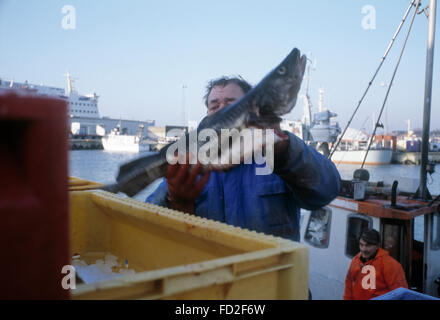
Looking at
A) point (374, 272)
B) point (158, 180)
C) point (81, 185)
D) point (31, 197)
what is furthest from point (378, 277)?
point (158, 180)

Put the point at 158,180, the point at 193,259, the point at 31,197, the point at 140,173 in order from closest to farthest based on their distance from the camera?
the point at 31,197 → the point at 193,259 → the point at 140,173 → the point at 158,180

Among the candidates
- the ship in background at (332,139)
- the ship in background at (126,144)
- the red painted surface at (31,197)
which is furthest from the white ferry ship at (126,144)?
the red painted surface at (31,197)

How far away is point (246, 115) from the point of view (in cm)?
331

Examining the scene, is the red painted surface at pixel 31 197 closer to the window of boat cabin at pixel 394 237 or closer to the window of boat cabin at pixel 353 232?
the window of boat cabin at pixel 394 237

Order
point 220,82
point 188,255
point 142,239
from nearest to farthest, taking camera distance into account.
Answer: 1. point 188,255
2. point 142,239
3. point 220,82

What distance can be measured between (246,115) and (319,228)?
433cm

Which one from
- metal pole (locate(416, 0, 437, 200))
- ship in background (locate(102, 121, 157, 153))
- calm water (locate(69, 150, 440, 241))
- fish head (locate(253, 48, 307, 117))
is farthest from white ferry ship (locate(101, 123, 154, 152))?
fish head (locate(253, 48, 307, 117))

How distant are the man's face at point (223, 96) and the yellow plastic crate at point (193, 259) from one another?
1543 mm

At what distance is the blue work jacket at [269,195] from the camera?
315 cm

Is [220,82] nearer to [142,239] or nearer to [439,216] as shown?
[142,239]

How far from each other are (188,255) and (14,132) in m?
1.63

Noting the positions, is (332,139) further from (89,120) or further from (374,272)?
(89,120)

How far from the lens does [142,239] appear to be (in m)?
2.94
